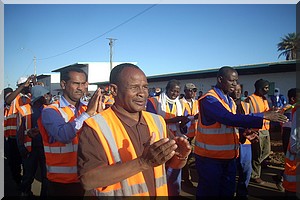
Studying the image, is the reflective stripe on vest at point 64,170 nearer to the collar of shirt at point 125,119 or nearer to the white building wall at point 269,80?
the collar of shirt at point 125,119

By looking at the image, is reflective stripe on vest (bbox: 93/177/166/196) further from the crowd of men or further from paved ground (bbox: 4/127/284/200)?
paved ground (bbox: 4/127/284/200)

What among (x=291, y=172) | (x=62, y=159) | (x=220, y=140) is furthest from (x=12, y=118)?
(x=291, y=172)

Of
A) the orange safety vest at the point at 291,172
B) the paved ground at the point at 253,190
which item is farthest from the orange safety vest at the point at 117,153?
the paved ground at the point at 253,190

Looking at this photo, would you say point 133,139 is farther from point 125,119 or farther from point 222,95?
point 222,95

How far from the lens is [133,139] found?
192cm

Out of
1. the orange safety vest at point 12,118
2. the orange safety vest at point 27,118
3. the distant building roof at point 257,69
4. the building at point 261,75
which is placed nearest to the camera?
the orange safety vest at point 27,118

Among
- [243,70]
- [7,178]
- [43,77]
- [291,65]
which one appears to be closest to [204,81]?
[243,70]

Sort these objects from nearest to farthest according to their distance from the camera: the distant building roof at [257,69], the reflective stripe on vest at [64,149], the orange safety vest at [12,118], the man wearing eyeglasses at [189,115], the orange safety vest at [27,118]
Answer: the reflective stripe on vest at [64,149]
the orange safety vest at [27,118]
the man wearing eyeglasses at [189,115]
the orange safety vest at [12,118]
the distant building roof at [257,69]

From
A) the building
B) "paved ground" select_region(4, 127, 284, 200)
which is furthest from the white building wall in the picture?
"paved ground" select_region(4, 127, 284, 200)

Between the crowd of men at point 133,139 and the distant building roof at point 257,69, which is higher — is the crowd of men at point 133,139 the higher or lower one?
the lower one

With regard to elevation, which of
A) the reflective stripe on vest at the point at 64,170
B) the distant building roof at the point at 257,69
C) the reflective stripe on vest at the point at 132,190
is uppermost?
the distant building roof at the point at 257,69

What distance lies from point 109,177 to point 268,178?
4.98 metres

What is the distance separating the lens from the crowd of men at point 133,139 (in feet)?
5.67

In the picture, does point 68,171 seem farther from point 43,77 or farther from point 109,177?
point 43,77
